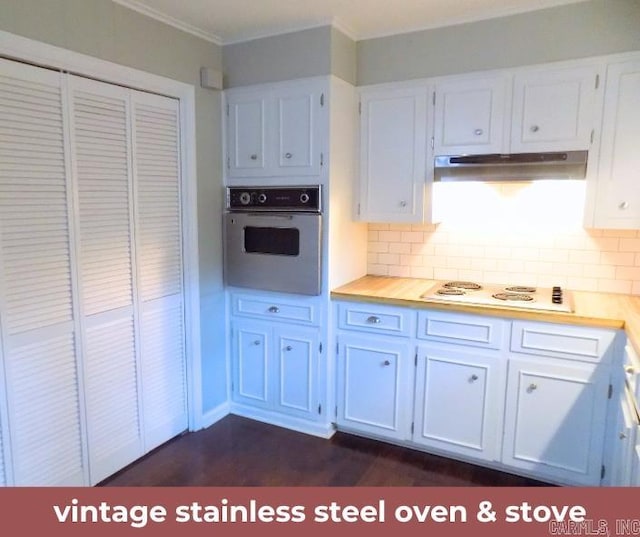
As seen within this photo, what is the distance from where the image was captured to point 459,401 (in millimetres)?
2518

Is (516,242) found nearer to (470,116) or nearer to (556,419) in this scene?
(470,116)

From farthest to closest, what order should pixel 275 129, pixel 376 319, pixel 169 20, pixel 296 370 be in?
1. pixel 296 370
2. pixel 275 129
3. pixel 376 319
4. pixel 169 20

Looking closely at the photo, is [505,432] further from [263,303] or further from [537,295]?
[263,303]

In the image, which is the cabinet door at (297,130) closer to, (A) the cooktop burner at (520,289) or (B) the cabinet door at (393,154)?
(B) the cabinet door at (393,154)

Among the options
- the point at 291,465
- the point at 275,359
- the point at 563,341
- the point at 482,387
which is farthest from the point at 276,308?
the point at 563,341

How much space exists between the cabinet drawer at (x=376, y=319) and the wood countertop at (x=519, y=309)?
0.05 meters

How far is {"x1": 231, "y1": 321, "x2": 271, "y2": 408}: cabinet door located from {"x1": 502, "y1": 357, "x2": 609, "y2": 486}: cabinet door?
142 cm

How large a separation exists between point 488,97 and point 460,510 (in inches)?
79.5

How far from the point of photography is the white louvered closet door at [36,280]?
6.30ft

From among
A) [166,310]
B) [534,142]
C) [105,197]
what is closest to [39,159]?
[105,197]

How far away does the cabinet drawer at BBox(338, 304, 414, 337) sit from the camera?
2586mm

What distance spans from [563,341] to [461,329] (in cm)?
47

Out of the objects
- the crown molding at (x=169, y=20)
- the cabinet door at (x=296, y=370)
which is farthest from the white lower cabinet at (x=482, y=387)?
the crown molding at (x=169, y=20)

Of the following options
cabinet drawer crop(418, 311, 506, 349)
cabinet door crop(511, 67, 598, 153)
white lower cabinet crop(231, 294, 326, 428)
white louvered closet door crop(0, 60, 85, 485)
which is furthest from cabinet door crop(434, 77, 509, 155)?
white louvered closet door crop(0, 60, 85, 485)
